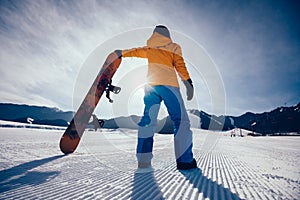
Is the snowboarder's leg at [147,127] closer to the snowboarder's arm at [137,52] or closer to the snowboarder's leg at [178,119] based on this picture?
the snowboarder's leg at [178,119]

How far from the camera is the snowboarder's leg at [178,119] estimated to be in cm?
215

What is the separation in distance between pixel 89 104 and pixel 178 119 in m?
1.91

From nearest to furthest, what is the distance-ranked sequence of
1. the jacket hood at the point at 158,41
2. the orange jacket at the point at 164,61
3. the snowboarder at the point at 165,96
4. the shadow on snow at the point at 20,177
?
the shadow on snow at the point at 20,177, the snowboarder at the point at 165,96, the orange jacket at the point at 164,61, the jacket hood at the point at 158,41

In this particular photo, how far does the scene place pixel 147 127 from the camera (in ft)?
7.49

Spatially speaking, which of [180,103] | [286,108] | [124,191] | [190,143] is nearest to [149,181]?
[124,191]

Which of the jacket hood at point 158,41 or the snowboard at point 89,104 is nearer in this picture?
the jacket hood at point 158,41

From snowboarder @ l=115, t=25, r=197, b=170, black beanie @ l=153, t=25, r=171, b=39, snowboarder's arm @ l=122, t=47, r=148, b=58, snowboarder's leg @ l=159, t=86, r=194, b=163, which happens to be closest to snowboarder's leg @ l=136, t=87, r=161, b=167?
snowboarder @ l=115, t=25, r=197, b=170

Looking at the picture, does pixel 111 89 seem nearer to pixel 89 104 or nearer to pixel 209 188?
pixel 89 104

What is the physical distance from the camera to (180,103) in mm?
2305

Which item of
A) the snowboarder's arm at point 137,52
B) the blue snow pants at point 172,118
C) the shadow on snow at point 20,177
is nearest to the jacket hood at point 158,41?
the snowboarder's arm at point 137,52

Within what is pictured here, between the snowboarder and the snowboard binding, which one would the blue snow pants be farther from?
the snowboard binding

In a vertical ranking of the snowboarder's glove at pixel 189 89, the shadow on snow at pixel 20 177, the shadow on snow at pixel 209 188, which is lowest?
the shadow on snow at pixel 20 177

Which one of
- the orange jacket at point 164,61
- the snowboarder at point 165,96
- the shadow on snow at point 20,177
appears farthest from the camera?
the orange jacket at point 164,61

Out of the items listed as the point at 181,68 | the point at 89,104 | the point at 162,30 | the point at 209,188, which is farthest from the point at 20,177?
the point at 162,30
